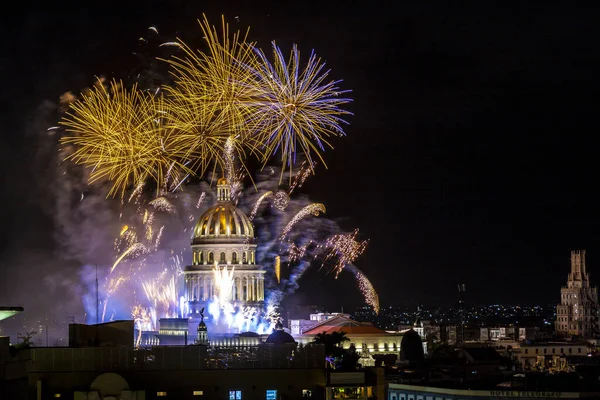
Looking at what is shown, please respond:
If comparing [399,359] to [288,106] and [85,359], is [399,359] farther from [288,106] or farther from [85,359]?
[85,359]

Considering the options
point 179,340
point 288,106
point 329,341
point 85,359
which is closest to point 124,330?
point 85,359

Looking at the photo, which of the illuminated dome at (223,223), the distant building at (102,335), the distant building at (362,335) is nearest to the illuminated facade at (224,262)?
the illuminated dome at (223,223)

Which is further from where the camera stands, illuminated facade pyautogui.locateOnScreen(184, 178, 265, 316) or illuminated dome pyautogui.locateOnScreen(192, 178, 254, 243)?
illuminated facade pyautogui.locateOnScreen(184, 178, 265, 316)

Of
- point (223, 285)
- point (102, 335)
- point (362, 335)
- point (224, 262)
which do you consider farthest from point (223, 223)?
point (102, 335)

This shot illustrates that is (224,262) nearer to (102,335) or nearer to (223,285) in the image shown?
(223,285)

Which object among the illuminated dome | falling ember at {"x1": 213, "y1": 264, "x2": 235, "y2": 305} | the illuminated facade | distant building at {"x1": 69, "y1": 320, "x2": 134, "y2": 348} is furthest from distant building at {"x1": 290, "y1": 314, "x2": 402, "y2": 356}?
distant building at {"x1": 69, "y1": 320, "x2": 134, "y2": 348}

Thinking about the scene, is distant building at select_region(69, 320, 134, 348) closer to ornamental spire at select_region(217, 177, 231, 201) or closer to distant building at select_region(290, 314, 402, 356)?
ornamental spire at select_region(217, 177, 231, 201)

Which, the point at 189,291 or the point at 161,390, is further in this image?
the point at 189,291

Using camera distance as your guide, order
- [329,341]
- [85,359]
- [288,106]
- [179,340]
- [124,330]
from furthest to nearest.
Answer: [179,340] → [329,341] → [288,106] → [124,330] → [85,359]
